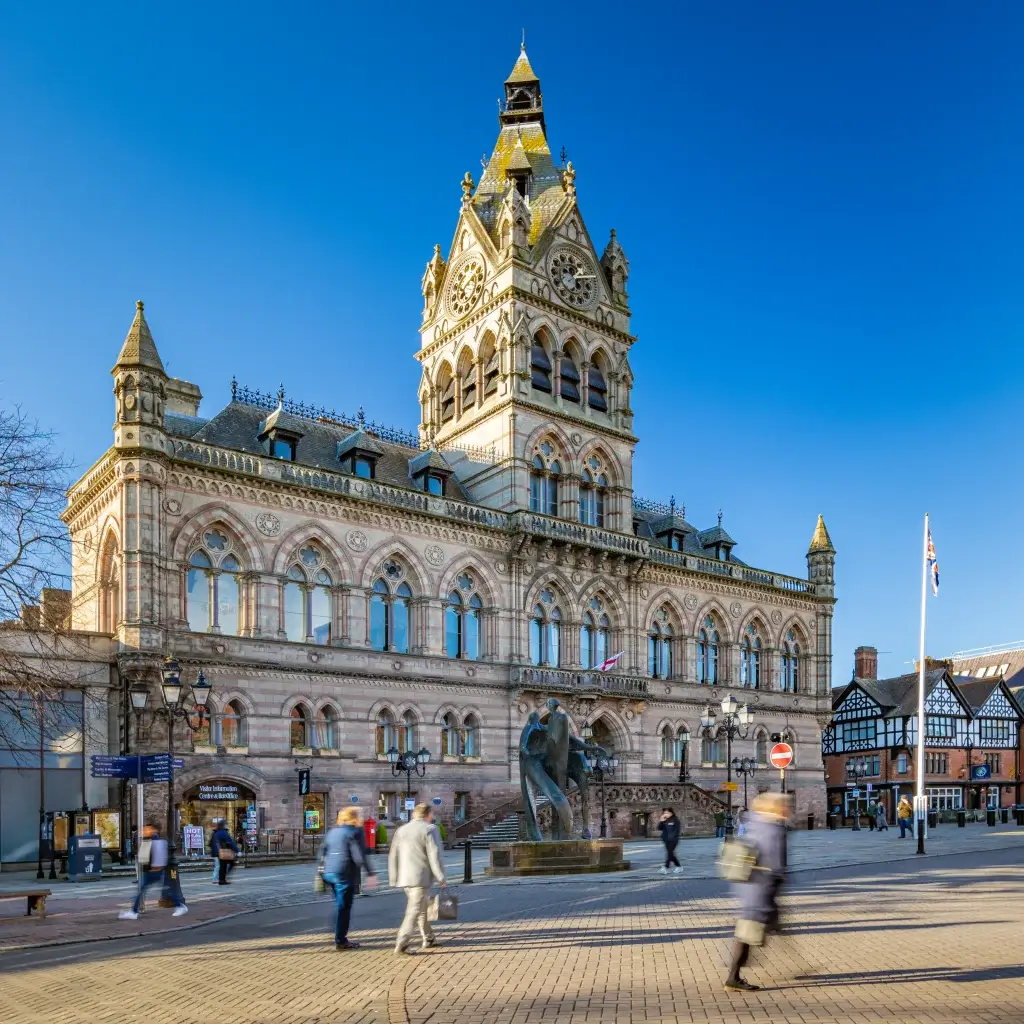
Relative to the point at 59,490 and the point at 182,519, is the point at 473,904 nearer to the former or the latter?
the point at 59,490

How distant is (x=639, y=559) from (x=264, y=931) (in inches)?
1391

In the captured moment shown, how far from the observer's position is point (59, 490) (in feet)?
68.0

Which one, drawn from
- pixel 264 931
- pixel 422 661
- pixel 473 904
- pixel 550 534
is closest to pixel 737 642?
pixel 550 534

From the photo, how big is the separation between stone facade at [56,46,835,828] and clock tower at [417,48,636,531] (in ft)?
0.43

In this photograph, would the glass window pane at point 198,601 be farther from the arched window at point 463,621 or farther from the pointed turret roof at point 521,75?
the pointed turret roof at point 521,75

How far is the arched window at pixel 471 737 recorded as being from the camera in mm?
43750

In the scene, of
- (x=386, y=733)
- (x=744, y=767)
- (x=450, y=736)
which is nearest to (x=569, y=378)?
(x=450, y=736)

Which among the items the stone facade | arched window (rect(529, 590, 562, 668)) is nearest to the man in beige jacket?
the stone facade

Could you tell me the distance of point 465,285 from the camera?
5256cm

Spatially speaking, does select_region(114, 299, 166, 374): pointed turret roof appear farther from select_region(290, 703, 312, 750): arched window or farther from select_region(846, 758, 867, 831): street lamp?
select_region(846, 758, 867, 831): street lamp

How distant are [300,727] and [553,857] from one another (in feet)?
51.9

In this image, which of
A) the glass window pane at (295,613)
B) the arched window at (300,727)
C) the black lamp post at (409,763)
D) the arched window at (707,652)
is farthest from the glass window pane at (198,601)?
the arched window at (707,652)

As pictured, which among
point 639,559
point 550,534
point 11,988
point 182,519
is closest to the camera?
point 11,988

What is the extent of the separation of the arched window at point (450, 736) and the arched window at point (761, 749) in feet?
63.0
